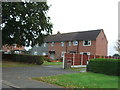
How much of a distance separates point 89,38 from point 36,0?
791 inches

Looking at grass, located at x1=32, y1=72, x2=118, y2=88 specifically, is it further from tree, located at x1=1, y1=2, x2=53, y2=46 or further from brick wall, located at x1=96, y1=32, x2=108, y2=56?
brick wall, located at x1=96, y1=32, x2=108, y2=56

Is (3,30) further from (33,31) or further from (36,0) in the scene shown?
(36,0)

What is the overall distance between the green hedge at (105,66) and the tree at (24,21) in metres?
10.5

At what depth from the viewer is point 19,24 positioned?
26.0 metres

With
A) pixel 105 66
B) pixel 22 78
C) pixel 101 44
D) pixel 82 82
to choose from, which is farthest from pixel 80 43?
pixel 82 82

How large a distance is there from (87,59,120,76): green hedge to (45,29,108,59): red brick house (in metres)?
24.4

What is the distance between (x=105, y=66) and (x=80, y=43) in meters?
28.5

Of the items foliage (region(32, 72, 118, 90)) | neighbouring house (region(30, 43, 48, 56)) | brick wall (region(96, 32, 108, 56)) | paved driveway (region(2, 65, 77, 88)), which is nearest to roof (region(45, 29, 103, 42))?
brick wall (region(96, 32, 108, 56))

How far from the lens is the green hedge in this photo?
617 inches

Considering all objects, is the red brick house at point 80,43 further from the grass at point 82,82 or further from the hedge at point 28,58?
the grass at point 82,82

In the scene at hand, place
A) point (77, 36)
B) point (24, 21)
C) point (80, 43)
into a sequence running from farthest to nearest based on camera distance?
point (77, 36) → point (80, 43) → point (24, 21)

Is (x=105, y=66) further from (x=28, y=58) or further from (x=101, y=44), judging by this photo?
(x=101, y=44)

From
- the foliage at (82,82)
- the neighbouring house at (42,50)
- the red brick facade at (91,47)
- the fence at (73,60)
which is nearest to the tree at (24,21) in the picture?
the fence at (73,60)

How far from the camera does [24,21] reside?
83.7ft
